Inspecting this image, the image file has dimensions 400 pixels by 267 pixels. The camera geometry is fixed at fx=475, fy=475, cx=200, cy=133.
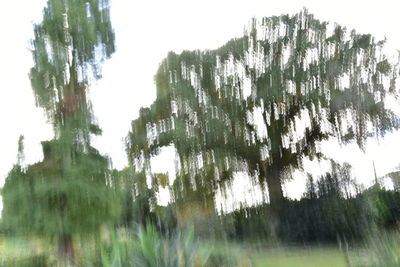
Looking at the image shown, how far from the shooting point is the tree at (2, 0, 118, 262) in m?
13.8

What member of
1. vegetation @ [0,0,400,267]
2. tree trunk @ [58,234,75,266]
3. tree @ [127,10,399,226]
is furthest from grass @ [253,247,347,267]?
tree trunk @ [58,234,75,266]

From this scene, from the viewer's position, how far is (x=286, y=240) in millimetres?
23641

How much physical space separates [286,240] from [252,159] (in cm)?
449

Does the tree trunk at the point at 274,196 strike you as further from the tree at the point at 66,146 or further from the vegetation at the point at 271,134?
the tree at the point at 66,146

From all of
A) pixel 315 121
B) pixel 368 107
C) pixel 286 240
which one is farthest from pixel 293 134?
pixel 286 240

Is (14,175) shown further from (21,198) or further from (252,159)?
(252,159)

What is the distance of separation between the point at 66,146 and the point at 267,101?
12438mm

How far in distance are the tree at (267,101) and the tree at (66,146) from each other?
29.4ft

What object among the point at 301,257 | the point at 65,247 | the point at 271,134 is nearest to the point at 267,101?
the point at 271,134

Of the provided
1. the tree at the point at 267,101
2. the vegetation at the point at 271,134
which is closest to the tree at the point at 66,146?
the vegetation at the point at 271,134

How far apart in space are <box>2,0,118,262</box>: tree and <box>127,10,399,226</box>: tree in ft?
29.4

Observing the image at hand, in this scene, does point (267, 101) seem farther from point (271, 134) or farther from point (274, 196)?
point (274, 196)

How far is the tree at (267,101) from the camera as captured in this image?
23.5m

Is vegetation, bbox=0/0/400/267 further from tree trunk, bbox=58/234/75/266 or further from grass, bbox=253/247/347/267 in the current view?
tree trunk, bbox=58/234/75/266
